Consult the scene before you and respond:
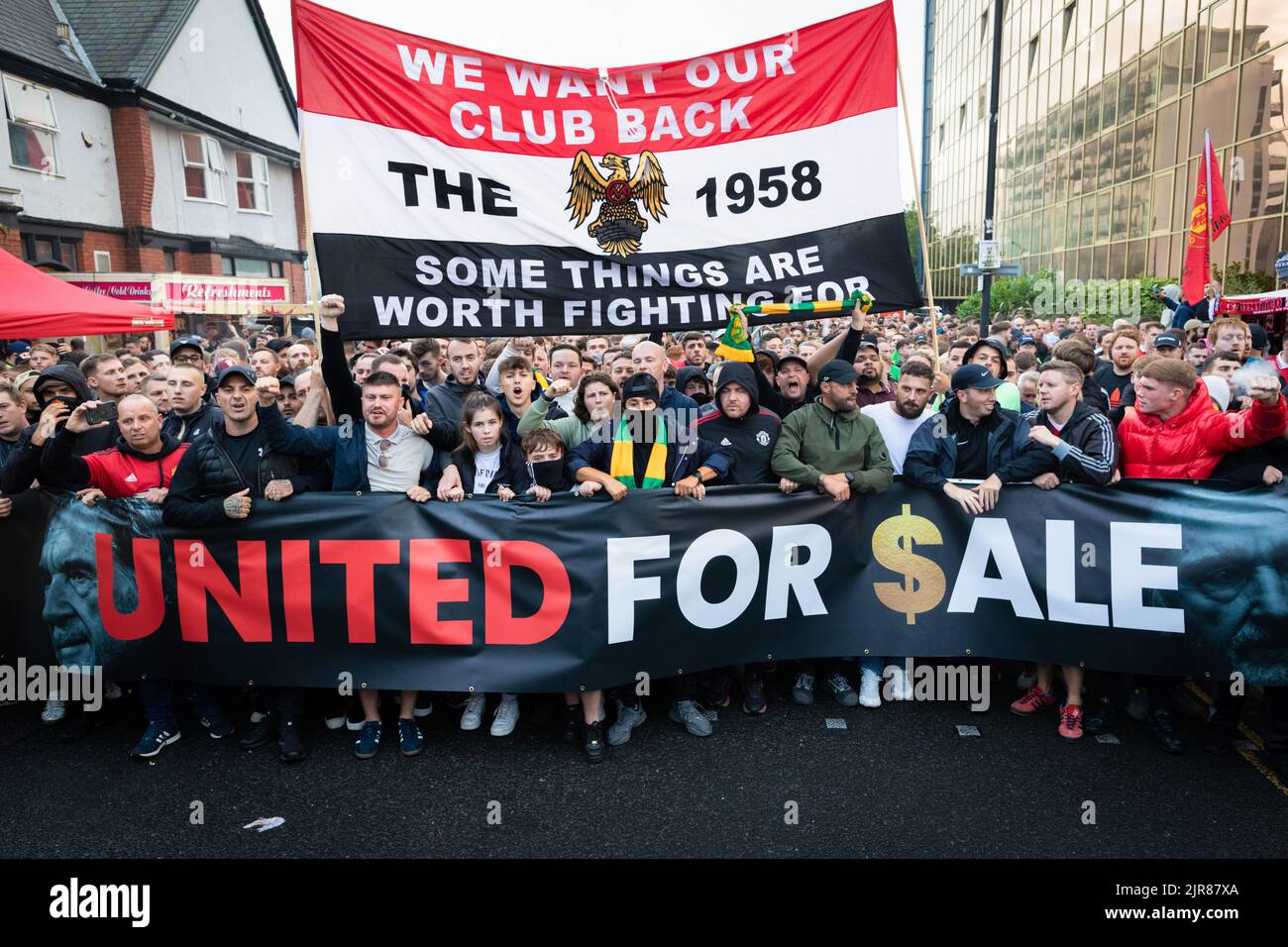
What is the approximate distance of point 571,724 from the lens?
4836mm

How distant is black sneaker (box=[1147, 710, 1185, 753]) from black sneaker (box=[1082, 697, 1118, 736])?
0.20 m

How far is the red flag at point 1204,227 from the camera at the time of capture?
1102 cm

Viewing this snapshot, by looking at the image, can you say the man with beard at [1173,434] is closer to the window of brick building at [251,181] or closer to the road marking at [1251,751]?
the road marking at [1251,751]

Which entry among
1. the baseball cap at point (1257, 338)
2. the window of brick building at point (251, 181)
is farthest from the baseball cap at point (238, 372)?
the window of brick building at point (251, 181)

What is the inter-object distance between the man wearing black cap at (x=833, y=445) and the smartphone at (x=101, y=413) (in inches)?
155

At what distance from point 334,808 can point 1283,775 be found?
453cm

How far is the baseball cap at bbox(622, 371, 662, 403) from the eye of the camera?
4.88 meters

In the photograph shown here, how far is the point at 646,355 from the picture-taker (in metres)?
5.51

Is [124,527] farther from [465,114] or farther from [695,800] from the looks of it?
[695,800]

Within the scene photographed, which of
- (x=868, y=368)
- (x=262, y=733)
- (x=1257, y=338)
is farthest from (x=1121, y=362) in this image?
(x=262, y=733)

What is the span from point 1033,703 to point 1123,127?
27.5 meters

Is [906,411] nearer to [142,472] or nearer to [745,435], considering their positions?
[745,435]

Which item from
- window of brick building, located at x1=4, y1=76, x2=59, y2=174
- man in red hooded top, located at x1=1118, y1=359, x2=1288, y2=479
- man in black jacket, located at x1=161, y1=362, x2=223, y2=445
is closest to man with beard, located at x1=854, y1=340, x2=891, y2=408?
man in red hooded top, located at x1=1118, y1=359, x2=1288, y2=479

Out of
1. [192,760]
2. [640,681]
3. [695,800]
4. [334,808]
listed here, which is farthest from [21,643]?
[695,800]
